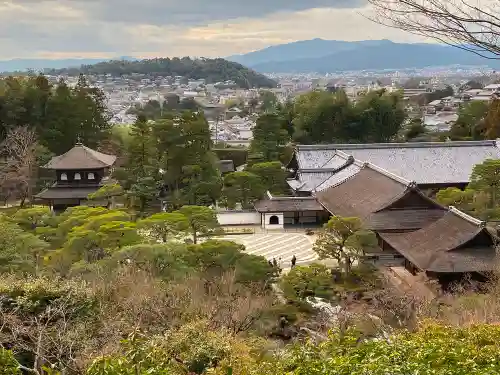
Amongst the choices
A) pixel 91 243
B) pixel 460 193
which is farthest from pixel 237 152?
pixel 91 243

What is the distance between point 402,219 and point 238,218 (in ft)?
27.5

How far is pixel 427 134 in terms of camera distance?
42594 millimetres

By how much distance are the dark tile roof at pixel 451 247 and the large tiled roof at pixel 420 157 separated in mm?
10655

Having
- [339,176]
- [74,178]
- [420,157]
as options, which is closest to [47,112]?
[74,178]

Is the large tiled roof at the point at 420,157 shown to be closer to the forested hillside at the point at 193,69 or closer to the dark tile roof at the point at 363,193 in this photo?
the dark tile roof at the point at 363,193

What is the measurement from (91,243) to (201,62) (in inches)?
6414

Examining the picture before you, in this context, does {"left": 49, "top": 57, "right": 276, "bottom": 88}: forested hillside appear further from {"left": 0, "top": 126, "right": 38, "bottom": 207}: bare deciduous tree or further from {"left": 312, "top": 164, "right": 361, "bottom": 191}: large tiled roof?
{"left": 312, "top": 164, "right": 361, "bottom": 191}: large tiled roof

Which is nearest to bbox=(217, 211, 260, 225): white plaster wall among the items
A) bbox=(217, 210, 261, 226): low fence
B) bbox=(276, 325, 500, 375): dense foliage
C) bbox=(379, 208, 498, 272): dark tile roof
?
bbox=(217, 210, 261, 226): low fence

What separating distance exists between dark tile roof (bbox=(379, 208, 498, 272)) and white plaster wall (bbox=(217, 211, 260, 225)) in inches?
363

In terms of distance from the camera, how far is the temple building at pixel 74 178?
83.6ft

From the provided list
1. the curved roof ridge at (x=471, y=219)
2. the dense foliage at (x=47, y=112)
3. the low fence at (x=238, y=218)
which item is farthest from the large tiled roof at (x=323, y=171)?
the dense foliage at (x=47, y=112)

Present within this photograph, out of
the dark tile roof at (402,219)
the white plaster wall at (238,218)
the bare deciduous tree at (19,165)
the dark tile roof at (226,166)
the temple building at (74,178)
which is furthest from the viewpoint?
the dark tile roof at (226,166)

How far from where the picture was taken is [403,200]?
1928 cm

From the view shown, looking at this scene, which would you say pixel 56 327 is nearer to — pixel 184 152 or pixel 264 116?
pixel 184 152
